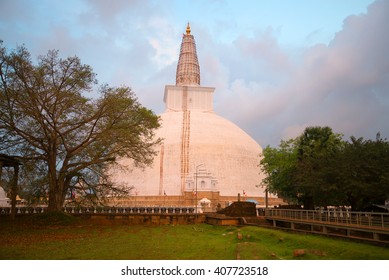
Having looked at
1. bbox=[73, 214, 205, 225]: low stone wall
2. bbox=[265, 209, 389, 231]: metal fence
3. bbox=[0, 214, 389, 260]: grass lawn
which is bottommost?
bbox=[0, 214, 389, 260]: grass lawn

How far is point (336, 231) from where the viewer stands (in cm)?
2169

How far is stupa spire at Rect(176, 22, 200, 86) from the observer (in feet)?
222

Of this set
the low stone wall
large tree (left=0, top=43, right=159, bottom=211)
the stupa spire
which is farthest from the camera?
the stupa spire

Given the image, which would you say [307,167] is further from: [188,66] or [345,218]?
[188,66]

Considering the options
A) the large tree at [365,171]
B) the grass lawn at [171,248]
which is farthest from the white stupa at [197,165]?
the grass lawn at [171,248]

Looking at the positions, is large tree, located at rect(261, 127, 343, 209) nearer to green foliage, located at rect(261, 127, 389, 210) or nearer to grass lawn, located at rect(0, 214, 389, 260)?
green foliage, located at rect(261, 127, 389, 210)

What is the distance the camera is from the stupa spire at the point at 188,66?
222 feet

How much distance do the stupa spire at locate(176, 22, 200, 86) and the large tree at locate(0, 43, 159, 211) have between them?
37754mm

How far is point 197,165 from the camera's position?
1978 inches

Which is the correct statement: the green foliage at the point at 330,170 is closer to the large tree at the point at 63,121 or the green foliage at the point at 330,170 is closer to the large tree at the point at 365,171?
the large tree at the point at 365,171

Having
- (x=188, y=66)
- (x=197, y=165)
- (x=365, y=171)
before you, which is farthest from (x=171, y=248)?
(x=188, y=66)

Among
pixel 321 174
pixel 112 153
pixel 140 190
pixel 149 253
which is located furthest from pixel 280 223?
pixel 140 190

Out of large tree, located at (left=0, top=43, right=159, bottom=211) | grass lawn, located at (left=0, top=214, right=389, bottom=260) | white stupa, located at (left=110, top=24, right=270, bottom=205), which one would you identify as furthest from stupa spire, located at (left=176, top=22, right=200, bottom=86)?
grass lawn, located at (left=0, top=214, right=389, bottom=260)
